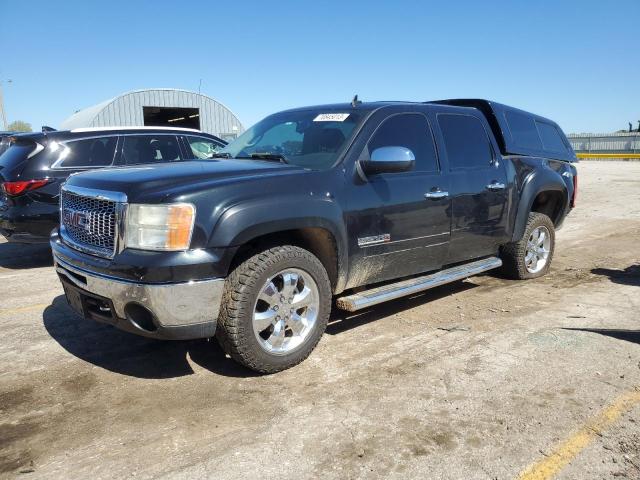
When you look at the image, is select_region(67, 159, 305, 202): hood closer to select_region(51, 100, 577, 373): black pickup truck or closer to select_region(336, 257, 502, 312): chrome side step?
select_region(51, 100, 577, 373): black pickup truck

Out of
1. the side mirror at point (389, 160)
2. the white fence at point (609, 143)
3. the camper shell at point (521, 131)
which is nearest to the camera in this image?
the side mirror at point (389, 160)

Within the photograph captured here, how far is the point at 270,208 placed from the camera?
11.2 feet

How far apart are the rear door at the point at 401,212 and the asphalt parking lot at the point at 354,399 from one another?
2.03 ft

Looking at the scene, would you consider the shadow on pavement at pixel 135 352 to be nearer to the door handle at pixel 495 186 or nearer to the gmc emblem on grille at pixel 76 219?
the gmc emblem on grille at pixel 76 219

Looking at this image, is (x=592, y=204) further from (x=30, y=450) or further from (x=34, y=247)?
(x=30, y=450)

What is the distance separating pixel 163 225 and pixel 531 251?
4.64 m

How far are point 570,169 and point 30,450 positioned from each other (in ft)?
21.3

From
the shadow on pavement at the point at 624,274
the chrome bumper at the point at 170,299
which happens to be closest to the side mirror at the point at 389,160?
the chrome bumper at the point at 170,299

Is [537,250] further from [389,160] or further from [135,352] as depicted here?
[135,352]

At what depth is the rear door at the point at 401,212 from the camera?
4.04 metres

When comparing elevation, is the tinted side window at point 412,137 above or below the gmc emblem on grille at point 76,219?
above

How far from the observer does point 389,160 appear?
12.9 feet

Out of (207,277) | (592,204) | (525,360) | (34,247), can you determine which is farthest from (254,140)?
(592,204)

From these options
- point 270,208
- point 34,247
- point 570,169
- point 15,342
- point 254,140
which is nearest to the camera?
point 270,208
